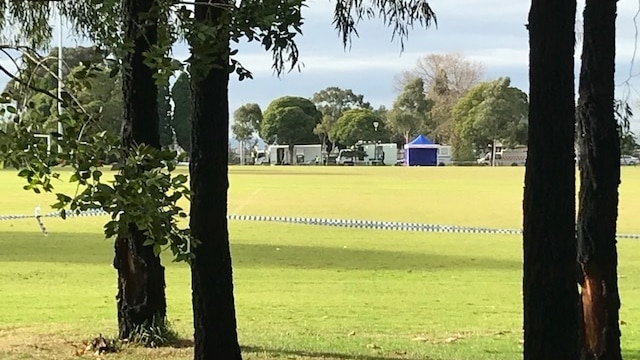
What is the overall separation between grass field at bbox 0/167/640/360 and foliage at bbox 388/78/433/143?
49.9m

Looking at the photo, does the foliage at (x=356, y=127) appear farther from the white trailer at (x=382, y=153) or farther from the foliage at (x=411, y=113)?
the foliage at (x=411, y=113)

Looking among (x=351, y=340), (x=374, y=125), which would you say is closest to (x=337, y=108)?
(x=374, y=125)

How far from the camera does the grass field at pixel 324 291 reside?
27.2 feet

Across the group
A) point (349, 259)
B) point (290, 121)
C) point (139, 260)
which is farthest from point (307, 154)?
point (139, 260)

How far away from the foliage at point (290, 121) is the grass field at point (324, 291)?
182 feet

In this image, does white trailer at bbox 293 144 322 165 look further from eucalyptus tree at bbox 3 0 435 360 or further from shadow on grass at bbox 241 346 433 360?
eucalyptus tree at bbox 3 0 435 360

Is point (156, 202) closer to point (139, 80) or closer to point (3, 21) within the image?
point (139, 80)

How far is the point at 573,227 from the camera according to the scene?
165 inches

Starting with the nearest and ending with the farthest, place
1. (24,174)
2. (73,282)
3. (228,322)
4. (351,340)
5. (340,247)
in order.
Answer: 1. (24,174)
2. (228,322)
3. (351,340)
4. (73,282)
5. (340,247)

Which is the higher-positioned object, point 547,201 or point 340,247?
point 547,201

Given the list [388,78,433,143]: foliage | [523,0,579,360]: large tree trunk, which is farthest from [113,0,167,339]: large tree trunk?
[388,78,433,143]: foliage

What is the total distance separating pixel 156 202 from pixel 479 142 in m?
73.3

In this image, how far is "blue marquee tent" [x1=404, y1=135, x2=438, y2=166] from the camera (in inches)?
3406

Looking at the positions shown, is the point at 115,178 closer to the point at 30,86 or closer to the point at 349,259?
the point at 30,86
